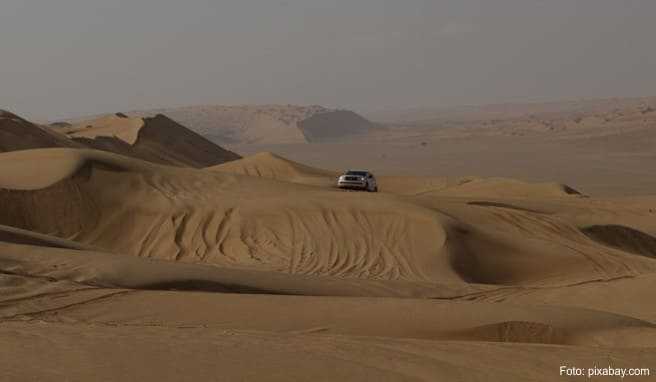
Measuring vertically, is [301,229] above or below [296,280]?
above

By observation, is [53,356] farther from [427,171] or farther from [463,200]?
[427,171]

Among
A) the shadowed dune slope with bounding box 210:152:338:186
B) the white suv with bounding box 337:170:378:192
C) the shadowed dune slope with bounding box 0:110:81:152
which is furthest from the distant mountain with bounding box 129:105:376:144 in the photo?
the white suv with bounding box 337:170:378:192

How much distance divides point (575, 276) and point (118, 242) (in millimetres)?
10649

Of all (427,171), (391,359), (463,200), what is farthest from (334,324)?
(427,171)

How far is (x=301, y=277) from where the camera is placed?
11484mm

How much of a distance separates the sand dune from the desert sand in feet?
0.13

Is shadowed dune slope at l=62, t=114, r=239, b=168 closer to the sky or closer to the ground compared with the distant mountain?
closer to the ground

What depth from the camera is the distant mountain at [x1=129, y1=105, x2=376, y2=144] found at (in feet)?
422

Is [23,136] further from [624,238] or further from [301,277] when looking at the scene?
[301,277]

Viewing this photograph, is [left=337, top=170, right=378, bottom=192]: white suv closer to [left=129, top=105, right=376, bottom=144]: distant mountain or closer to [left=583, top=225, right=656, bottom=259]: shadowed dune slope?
[left=583, top=225, right=656, bottom=259]: shadowed dune slope

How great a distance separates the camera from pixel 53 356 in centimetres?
535

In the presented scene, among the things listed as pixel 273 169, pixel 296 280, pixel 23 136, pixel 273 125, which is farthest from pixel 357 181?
pixel 273 125

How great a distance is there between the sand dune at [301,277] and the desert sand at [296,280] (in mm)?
40

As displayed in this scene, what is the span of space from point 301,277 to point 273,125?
463 feet
